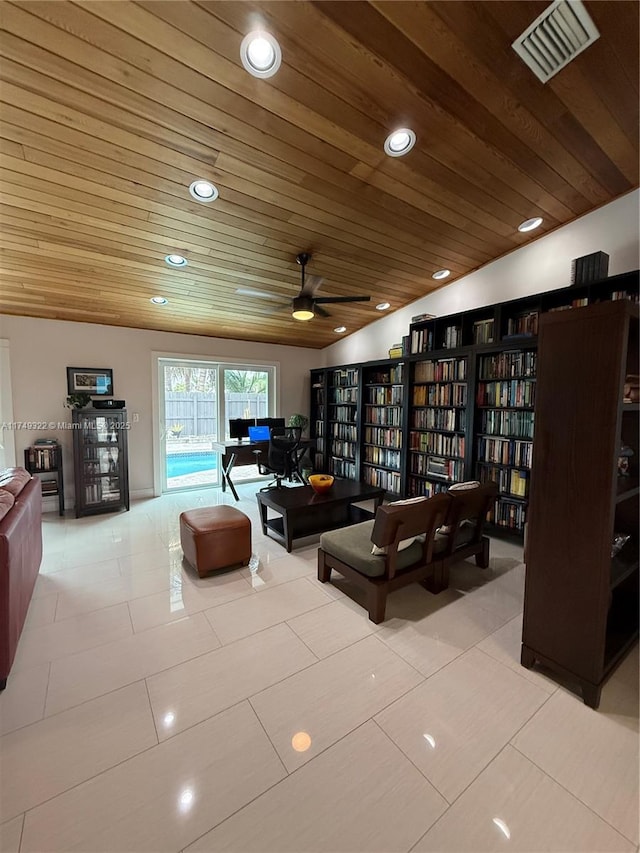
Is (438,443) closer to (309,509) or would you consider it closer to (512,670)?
(309,509)

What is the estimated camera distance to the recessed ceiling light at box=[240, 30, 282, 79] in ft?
5.12

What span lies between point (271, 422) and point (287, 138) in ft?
12.2

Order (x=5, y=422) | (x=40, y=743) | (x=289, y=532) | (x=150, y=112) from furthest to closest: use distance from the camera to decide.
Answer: (x=5, y=422)
(x=289, y=532)
(x=150, y=112)
(x=40, y=743)

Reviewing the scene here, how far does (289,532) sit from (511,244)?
3.65 metres

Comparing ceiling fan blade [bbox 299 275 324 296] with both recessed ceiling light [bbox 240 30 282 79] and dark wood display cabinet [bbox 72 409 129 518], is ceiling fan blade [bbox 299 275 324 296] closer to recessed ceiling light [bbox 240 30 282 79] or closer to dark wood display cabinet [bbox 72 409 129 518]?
recessed ceiling light [bbox 240 30 282 79]

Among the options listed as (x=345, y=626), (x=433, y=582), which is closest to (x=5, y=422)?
(x=345, y=626)

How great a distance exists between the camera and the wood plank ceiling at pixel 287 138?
5.08 ft

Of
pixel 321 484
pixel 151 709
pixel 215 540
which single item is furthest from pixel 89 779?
pixel 321 484

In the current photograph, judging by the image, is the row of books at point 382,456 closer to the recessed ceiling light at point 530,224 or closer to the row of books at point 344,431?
the row of books at point 344,431

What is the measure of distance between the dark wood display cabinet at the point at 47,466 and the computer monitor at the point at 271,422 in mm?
2501

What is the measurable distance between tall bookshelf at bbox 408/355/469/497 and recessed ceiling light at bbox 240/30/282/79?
2840 mm

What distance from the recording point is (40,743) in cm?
137

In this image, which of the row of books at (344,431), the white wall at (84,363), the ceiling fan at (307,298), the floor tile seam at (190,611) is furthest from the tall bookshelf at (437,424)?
the white wall at (84,363)

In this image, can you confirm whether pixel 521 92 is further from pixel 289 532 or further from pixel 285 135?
pixel 289 532
